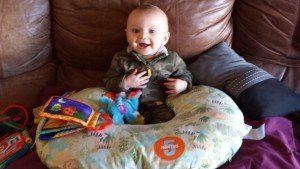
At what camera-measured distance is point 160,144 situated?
1122 mm

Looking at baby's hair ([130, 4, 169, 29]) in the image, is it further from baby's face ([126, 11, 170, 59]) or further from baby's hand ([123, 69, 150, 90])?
baby's hand ([123, 69, 150, 90])

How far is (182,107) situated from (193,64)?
286 millimetres

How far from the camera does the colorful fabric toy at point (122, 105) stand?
132 centimetres

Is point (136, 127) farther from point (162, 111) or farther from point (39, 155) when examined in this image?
point (39, 155)

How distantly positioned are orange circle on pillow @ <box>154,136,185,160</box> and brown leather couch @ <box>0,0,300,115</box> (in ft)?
1.83

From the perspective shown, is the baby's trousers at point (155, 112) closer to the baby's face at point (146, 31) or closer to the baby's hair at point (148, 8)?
the baby's face at point (146, 31)

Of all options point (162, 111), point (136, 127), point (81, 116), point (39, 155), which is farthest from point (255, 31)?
point (39, 155)

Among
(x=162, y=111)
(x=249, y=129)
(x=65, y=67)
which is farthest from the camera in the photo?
(x=65, y=67)

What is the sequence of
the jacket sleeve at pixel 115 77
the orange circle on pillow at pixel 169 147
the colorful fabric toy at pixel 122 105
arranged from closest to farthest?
the orange circle on pillow at pixel 169 147 < the colorful fabric toy at pixel 122 105 < the jacket sleeve at pixel 115 77

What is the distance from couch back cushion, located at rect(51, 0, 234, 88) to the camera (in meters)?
1.55

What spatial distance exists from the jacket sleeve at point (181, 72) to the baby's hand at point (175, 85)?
0.10 ft

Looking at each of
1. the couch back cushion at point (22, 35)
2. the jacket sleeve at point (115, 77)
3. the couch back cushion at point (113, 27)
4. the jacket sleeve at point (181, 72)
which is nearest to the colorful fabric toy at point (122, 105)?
the jacket sleeve at point (115, 77)

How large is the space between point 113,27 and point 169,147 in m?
0.67

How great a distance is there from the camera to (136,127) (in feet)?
4.07
